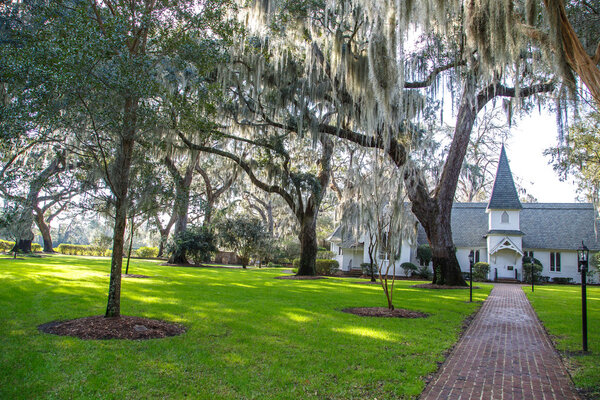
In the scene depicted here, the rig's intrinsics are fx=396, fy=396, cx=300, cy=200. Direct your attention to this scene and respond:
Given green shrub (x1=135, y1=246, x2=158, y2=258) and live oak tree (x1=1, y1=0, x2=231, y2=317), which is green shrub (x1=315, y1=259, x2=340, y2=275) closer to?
green shrub (x1=135, y1=246, x2=158, y2=258)

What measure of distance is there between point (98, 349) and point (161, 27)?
19.0 ft

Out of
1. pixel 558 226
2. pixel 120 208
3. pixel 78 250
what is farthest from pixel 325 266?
pixel 78 250

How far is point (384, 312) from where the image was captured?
938cm

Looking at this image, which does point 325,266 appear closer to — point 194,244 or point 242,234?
point 242,234

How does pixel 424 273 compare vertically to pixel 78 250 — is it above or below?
above

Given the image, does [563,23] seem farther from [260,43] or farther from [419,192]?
[419,192]

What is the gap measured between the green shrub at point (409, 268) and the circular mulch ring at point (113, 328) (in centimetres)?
2296

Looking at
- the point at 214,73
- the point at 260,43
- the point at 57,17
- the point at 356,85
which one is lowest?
the point at 57,17

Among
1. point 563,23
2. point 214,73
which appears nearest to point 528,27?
point 563,23

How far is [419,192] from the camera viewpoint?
17.9 meters

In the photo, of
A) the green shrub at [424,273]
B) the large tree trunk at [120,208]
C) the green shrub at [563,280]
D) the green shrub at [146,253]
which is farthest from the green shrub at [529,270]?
the green shrub at [146,253]

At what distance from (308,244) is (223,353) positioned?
16.1 m

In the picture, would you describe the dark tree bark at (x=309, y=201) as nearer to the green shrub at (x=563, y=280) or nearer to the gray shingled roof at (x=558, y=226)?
the gray shingled roof at (x=558, y=226)

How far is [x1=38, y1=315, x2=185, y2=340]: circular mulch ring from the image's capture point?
19.7 ft
